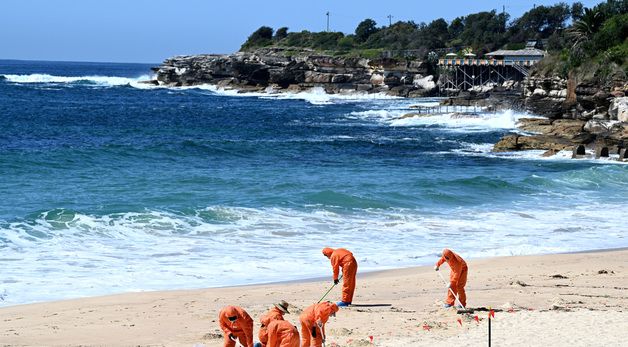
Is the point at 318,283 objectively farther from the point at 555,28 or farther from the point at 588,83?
the point at 555,28

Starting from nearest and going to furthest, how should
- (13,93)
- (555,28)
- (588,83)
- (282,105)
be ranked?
(588,83) → (282,105) → (13,93) → (555,28)

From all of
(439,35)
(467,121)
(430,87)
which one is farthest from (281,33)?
(467,121)

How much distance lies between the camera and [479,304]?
1470cm

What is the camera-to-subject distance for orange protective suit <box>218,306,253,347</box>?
10789 mm

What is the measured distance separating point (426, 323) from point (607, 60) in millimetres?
39091

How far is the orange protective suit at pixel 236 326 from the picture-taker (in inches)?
425

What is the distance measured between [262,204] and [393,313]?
11.7 m

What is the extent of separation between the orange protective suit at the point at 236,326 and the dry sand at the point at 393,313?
1437 mm

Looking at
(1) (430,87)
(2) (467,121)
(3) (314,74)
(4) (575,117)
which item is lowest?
(2) (467,121)

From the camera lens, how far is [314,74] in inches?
3797

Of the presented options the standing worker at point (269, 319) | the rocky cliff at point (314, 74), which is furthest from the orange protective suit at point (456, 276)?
the rocky cliff at point (314, 74)

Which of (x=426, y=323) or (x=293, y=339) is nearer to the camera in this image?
(x=293, y=339)

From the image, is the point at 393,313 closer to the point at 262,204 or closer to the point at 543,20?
the point at 262,204

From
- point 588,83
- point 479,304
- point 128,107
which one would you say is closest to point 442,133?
point 588,83
